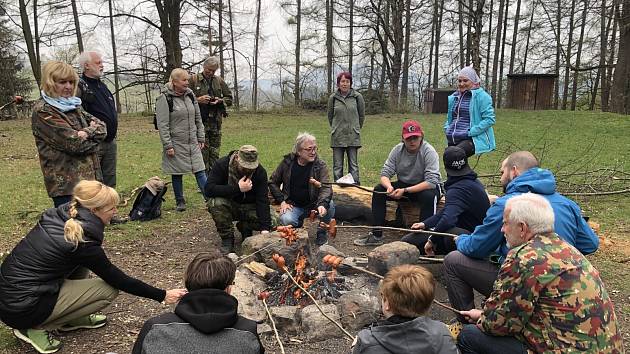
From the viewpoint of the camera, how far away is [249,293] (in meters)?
3.55

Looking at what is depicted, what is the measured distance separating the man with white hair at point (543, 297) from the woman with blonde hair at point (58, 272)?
5.73 feet

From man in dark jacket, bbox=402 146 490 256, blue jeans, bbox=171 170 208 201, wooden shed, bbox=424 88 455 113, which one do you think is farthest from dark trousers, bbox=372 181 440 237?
wooden shed, bbox=424 88 455 113

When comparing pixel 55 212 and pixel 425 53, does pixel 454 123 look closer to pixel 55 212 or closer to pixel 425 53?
pixel 55 212

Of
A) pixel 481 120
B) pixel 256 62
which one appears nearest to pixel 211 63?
pixel 481 120

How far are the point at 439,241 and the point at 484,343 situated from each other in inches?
63.8

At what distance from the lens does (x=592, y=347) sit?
6.86 ft

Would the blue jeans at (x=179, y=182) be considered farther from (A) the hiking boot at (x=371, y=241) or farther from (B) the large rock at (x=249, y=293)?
(B) the large rock at (x=249, y=293)

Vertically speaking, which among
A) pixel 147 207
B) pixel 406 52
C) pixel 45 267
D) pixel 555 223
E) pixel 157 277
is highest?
pixel 406 52

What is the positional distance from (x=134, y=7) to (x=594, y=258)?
1792 centimetres

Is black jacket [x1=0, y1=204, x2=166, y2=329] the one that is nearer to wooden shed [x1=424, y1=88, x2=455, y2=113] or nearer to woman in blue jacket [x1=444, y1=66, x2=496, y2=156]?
woman in blue jacket [x1=444, y1=66, x2=496, y2=156]

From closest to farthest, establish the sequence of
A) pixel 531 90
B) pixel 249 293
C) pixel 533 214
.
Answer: pixel 533 214
pixel 249 293
pixel 531 90

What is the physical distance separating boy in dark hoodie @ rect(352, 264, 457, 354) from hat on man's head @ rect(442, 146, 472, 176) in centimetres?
182

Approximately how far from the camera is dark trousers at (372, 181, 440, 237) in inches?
189

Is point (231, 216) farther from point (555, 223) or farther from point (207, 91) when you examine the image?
point (555, 223)
